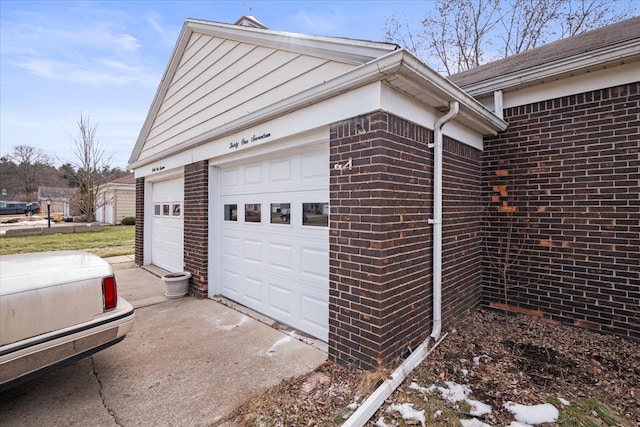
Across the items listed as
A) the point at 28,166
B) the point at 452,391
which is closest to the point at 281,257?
the point at 452,391

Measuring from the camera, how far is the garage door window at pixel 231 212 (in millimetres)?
5133

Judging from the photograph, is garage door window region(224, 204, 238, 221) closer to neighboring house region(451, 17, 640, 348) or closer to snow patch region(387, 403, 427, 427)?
snow patch region(387, 403, 427, 427)

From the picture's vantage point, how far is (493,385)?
2.73m

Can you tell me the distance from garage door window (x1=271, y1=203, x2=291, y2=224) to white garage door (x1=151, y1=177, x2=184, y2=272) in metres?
3.05

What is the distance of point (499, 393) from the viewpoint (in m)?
2.62

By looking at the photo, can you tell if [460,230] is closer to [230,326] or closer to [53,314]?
[230,326]

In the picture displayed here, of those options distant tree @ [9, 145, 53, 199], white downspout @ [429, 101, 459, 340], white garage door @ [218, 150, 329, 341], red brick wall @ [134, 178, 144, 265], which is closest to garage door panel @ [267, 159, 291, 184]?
white garage door @ [218, 150, 329, 341]

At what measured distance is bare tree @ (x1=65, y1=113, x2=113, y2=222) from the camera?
1933cm

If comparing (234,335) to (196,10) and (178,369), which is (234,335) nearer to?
(178,369)

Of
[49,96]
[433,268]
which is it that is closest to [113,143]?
[49,96]

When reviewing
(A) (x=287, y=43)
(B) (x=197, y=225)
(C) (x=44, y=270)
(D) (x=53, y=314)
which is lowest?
(D) (x=53, y=314)

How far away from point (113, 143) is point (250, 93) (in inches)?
819

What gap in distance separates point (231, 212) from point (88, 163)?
19867 mm

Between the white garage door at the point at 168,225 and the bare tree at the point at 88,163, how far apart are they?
15.9m
